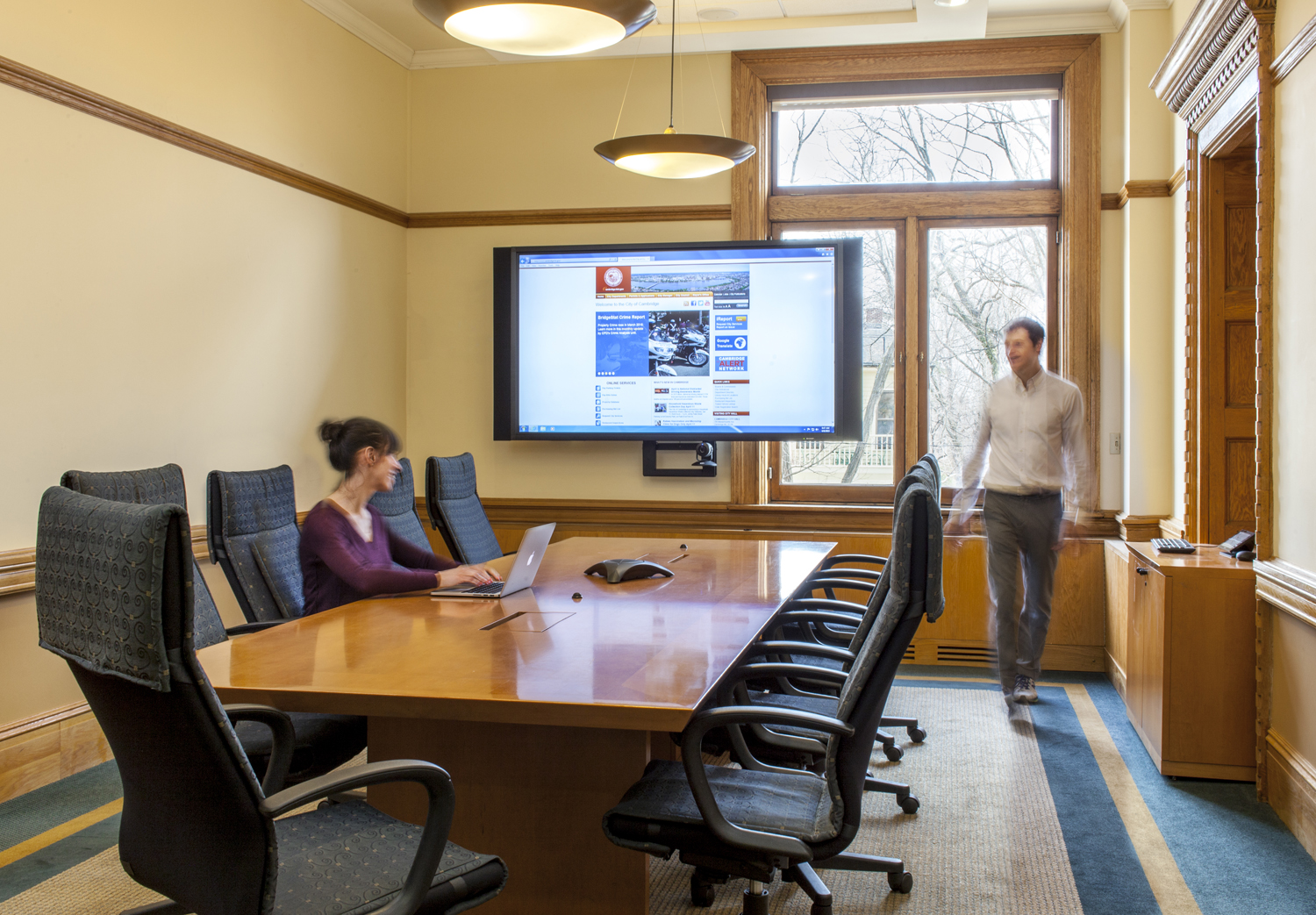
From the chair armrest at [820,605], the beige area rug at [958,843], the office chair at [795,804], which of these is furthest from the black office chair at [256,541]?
the office chair at [795,804]

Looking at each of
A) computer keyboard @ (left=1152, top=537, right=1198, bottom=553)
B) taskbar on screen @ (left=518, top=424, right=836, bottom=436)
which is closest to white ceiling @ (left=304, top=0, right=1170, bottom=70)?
taskbar on screen @ (left=518, top=424, right=836, bottom=436)

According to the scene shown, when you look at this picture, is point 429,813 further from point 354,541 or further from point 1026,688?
point 1026,688

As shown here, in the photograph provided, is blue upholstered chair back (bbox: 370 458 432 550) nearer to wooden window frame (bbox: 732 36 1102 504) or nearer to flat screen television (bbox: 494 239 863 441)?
flat screen television (bbox: 494 239 863 441)

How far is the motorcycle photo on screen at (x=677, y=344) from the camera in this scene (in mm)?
5477

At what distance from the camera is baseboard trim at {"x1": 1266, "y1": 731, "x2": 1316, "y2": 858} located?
2875 mm

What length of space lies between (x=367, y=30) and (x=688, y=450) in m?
2.86

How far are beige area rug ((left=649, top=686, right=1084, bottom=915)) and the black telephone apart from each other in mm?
1028

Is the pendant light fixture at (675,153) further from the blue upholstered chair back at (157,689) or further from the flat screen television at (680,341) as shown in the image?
the blue upholstered chair back at (157,689)

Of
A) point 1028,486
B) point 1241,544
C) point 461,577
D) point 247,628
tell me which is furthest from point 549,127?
point 1241,544

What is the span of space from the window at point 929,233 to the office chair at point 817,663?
7.67 ft

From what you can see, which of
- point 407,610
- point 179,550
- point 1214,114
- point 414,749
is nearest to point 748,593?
point 407,610

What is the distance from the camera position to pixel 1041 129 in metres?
5.43

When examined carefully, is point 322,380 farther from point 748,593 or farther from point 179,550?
point 179,550

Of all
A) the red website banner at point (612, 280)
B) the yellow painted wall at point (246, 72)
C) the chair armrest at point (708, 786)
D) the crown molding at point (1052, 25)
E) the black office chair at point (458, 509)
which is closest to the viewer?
the chair armrest at point (708, 786)
